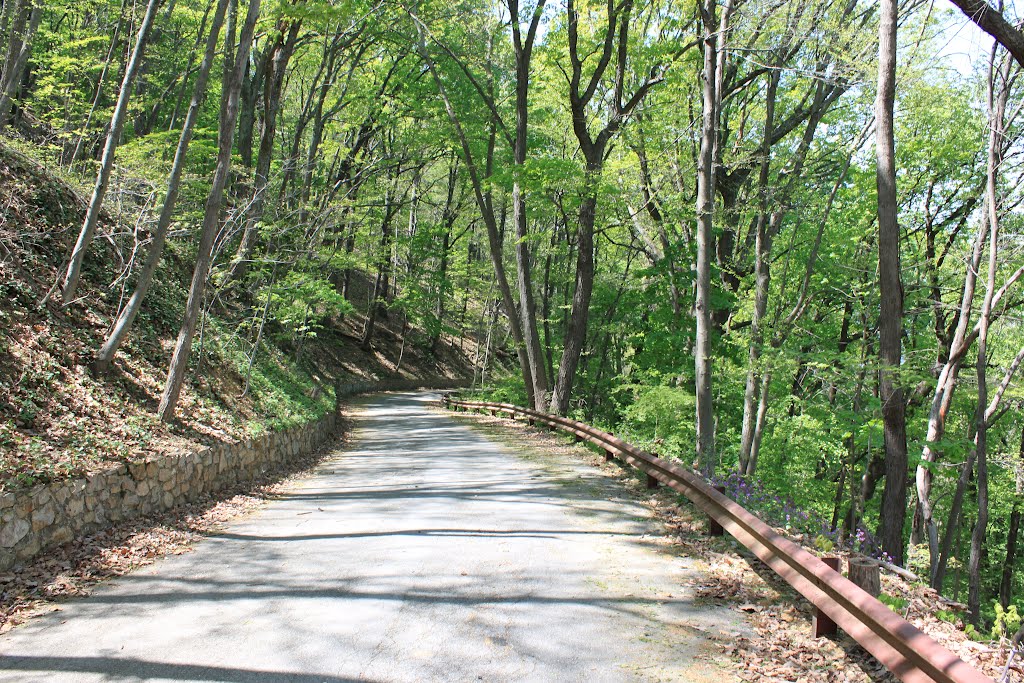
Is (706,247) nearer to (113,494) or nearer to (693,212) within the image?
(693,212)

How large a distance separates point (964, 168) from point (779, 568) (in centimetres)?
1523

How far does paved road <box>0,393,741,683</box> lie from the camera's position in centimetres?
398

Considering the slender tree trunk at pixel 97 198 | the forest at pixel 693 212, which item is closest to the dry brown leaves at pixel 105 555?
the forest at pixel 693 212

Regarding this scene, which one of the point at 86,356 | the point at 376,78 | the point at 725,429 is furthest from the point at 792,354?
the point at 376,78

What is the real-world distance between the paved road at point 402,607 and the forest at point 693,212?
2.12 metres

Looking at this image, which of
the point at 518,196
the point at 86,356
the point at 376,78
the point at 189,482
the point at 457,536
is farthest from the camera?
the point at 376,78

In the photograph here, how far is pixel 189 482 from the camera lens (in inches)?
341

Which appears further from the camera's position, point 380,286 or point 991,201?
point 380,286

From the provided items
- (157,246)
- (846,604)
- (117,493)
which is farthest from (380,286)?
(846,604)

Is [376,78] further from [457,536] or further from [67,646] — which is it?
[67,646]

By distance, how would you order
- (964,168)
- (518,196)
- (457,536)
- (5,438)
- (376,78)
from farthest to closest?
(376,78) → (518,196) → (964,168) → (457,536) → (5,438)

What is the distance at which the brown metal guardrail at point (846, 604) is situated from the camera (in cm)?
314

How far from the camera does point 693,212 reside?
562 inches

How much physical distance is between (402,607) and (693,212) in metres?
11.3
